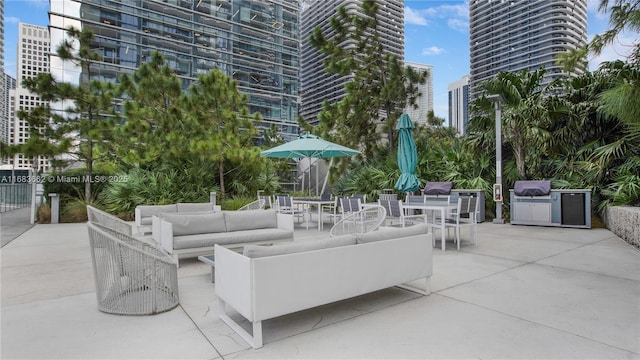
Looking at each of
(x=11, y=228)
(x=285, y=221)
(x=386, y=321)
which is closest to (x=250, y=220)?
(x=285, y=221)

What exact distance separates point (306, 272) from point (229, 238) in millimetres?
2595

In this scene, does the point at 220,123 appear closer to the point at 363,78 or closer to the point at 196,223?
the point at 363,78

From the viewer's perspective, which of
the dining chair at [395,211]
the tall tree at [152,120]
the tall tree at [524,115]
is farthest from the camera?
the tall tree at [152,120]

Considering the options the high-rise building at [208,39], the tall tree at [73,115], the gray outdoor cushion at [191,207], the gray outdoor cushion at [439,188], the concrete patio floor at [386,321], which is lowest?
the concrete patio floor at [386,321]

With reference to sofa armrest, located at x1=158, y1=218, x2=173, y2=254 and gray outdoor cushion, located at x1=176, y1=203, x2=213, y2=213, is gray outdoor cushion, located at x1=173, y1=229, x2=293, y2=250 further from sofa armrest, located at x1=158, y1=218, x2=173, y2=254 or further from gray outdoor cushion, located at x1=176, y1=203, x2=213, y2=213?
gray outdoor cushion, located at x1=176, y1=203, x2=213, y2=213

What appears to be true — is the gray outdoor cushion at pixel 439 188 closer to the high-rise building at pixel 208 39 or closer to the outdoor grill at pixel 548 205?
the outdoor grill at pixel 548 205

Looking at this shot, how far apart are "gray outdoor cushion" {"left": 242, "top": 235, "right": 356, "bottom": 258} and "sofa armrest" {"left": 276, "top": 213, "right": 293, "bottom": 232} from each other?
107 inches

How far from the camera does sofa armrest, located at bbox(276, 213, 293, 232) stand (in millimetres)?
5577

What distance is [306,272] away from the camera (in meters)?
2.57

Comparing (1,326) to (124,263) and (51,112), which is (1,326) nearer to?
(124,263)

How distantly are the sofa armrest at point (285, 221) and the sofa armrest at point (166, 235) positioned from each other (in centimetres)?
169

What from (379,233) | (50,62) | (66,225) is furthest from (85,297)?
(50,62)

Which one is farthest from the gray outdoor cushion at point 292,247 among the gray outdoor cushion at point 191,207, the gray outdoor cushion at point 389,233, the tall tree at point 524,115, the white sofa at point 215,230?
the tall tree at point 524,115

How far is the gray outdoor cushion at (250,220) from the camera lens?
541cm
